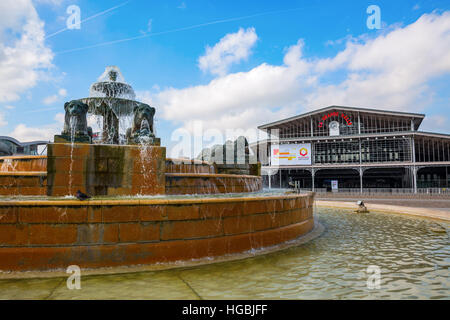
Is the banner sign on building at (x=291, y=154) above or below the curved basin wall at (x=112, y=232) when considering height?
above

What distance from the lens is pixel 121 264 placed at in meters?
5.44

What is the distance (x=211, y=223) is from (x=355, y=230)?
7.00 metres

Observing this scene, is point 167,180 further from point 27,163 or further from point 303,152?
point 303,152

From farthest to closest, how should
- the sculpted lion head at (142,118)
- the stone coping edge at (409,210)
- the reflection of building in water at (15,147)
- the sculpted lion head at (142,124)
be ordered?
the reflection of building in water at (15,147)
the stone coping edge at (409,210)
the sculpted lion head at (142,118)
the sculpted lion head at (142,124)

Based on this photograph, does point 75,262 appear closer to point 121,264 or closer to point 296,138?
point 121,264

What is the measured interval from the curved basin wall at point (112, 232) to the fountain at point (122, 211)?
2cm

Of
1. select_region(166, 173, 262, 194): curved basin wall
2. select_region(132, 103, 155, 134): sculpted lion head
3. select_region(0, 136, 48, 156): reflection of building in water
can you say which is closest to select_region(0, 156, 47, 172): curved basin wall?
select_region(132, 103, 155, 134): sculpted lion head

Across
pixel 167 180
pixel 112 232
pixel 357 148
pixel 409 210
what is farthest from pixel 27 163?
pixel 357 148

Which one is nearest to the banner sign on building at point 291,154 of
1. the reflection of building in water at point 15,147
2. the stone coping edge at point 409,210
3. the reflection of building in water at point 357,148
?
the reflection of building in water at point 357,148

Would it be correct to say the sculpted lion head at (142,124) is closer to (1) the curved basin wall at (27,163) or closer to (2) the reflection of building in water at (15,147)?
(1) the curved basin wall at (27,163)

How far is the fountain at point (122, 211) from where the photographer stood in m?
5.27

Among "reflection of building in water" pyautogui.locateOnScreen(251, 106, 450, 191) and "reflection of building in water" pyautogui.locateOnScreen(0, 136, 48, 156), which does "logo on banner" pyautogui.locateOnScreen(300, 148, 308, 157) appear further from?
"reflection of building in water" pyautogui.locateOnScreen(0, 136, 48, 156)

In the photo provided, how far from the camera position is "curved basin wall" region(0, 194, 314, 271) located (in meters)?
5.21
